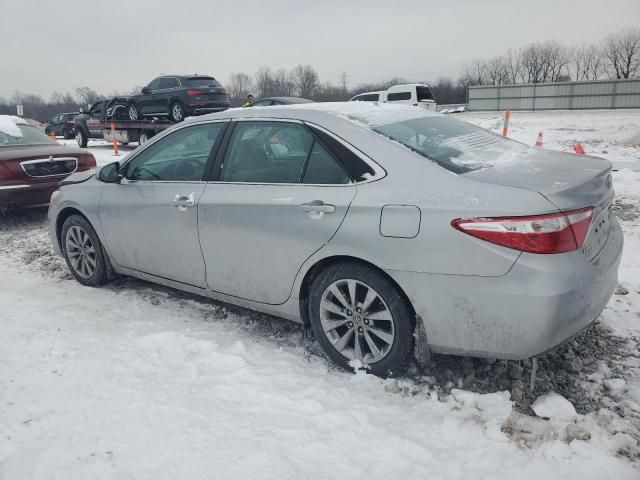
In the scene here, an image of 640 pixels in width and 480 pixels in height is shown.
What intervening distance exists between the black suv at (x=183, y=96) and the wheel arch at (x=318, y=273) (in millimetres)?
13666

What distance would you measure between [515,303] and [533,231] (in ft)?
1.16

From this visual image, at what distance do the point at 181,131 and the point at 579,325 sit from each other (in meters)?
3.06

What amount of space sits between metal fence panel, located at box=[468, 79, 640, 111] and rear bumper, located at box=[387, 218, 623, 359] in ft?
127

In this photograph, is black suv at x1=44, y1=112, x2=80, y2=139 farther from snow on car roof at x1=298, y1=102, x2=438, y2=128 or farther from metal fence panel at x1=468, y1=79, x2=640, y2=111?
metal fence panel at x1=468, y1=79, x2=640, y2=111

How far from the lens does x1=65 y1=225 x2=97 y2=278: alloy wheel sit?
4590mm

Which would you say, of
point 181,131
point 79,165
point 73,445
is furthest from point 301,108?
point 79,165

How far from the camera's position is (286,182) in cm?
321

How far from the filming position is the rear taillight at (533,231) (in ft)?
7.79

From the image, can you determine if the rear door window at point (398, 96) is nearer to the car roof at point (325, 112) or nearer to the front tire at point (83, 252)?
the front tire at point (83, 252)

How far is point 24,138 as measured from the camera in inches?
302

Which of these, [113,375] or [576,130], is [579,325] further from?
[576,130]

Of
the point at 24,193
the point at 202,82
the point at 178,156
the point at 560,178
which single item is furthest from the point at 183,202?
the point at 202,82

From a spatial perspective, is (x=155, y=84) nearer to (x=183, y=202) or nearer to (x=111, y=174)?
(x=111, y=174)

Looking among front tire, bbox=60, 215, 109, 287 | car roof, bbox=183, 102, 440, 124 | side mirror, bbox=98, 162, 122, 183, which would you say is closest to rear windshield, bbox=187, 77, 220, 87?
front tire, bbox=60, 215, 109, 287
